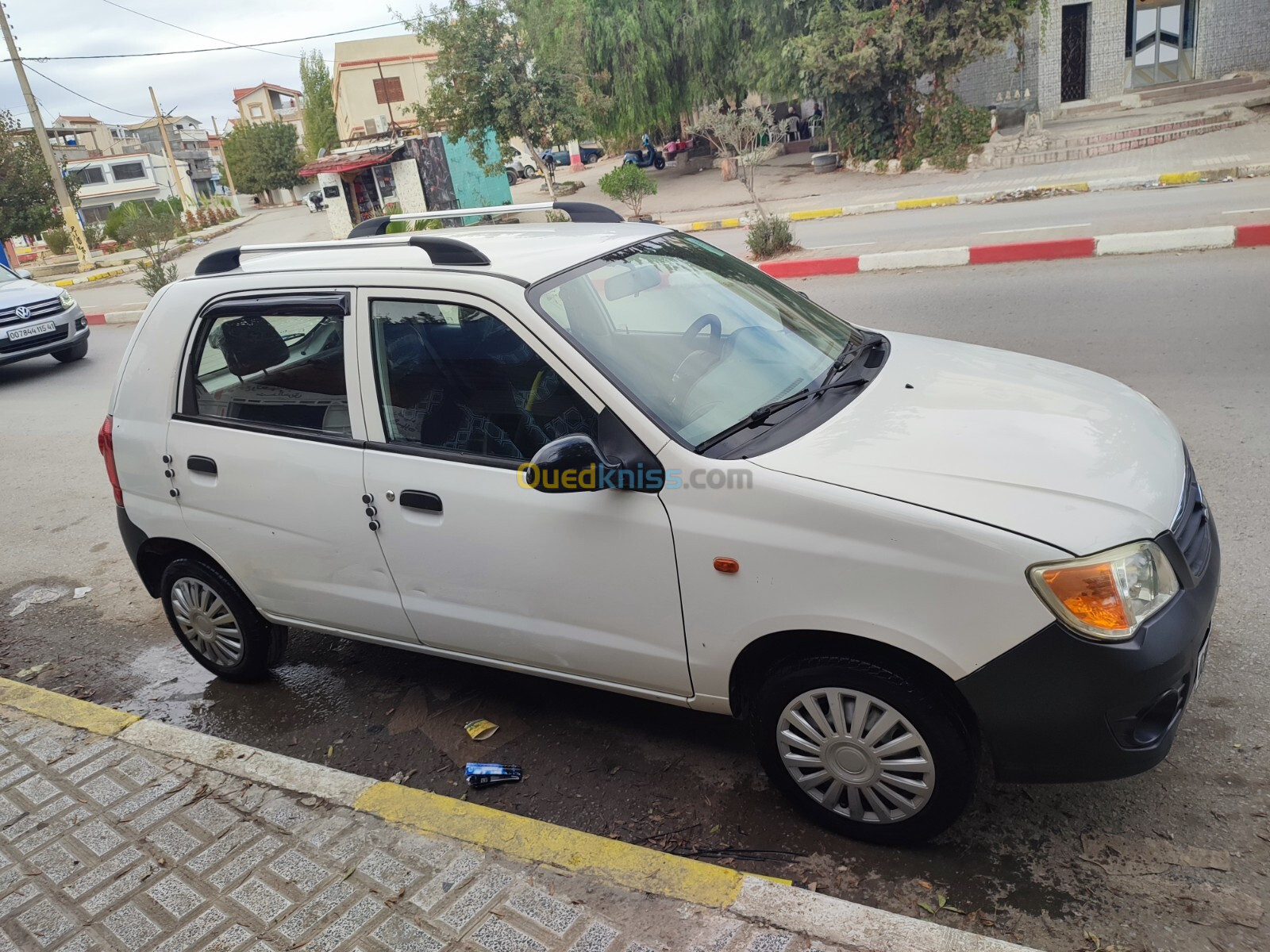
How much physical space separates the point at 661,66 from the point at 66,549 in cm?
2502

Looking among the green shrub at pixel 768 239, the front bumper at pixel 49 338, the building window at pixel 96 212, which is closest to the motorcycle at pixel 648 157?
the green shrub at pixel 768 239

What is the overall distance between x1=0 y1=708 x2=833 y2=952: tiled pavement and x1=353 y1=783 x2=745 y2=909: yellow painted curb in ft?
0.13

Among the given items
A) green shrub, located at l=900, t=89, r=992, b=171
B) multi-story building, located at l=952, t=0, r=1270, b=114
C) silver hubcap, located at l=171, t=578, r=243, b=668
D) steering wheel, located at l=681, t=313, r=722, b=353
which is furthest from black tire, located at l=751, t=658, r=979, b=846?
multi-story building, located at l=952, t=0, r=1270, b=114

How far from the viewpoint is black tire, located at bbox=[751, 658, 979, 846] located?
2.47 meters

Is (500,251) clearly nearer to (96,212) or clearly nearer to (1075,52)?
(1075,52)

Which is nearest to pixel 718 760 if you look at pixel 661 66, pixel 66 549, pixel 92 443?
pixel 66 549

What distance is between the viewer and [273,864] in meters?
2.84

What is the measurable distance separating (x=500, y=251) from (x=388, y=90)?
60422 mm

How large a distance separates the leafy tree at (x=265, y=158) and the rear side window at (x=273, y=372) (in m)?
74.2

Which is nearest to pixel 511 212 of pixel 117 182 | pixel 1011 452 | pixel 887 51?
pixel 1011 452

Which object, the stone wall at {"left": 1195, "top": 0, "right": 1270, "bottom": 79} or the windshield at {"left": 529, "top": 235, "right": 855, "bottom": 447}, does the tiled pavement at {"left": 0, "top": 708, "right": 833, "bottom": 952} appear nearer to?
the windshield at {"left": 529, "top": 235, "right": 855, "bottom": 447}

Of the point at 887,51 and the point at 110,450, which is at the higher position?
the point at 887,51

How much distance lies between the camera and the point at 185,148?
96.4 m

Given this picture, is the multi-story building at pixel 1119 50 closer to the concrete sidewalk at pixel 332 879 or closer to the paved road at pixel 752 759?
the paved road at pixel 752 759
